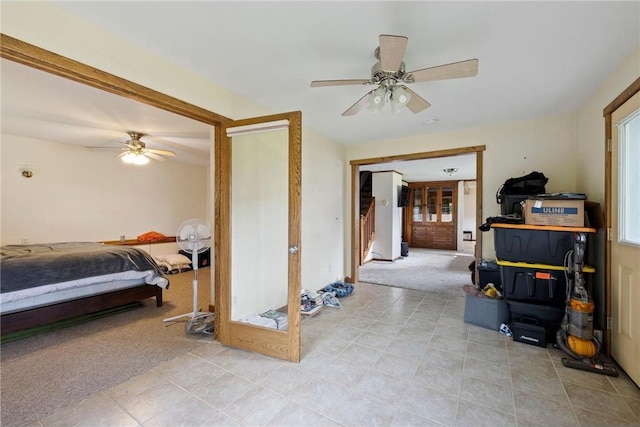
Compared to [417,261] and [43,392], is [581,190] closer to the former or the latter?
[417,261]

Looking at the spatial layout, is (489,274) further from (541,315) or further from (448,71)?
(448,71)

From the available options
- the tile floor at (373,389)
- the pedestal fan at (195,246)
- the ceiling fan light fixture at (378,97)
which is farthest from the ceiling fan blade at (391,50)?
the pedestal fan at (195,246)

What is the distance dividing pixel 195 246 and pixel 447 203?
327 inches

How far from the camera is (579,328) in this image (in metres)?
2.15

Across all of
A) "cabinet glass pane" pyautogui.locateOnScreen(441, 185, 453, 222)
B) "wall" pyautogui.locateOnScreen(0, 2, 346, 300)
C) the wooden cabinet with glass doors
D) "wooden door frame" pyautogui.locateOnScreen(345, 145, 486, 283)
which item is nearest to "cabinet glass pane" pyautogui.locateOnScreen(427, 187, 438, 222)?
the wooden cabinet with glass doors

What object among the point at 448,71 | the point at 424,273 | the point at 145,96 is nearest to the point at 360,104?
the point at 448,71

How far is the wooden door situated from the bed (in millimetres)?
1490

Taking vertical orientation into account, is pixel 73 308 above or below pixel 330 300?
above

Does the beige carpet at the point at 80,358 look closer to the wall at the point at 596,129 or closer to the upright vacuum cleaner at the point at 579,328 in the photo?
the upright vacuum cleaner at the point at 579,328

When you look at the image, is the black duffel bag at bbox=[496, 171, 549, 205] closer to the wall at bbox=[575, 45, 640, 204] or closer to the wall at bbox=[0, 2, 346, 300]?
the wall at bbox=[575, 45, 640, 204]

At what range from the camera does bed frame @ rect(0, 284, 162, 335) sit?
2492 mm

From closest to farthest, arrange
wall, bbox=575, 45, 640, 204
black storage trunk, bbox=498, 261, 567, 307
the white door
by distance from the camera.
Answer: the white door < wall, bbox=575, 45, 640, 204 < black storage trunk, bbox=498, 261, 567, 307

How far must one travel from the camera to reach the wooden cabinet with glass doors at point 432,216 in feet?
28.9

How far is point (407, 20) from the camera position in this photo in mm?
1625
